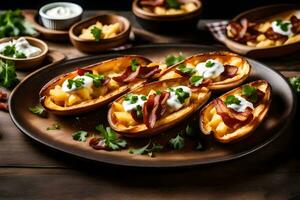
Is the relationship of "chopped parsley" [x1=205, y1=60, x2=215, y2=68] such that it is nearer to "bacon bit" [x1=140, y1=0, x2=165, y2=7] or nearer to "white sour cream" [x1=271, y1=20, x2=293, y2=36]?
"white sour cream" [x1=271, y1=20, x2=293, y2=36]

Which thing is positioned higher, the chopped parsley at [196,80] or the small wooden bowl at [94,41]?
the chopped parsley at [196,80]

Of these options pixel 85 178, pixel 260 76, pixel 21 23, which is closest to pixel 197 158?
pixel 85 178

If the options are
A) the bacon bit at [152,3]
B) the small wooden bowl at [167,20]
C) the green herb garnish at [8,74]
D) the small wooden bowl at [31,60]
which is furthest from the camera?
the bacon bit at [152,3]

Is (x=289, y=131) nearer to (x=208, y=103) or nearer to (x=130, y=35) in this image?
(x=208, y=103)

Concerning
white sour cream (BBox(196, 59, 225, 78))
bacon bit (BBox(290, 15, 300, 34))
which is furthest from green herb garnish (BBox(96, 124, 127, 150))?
bacon bit (BBox(290, 15, 300, 34))

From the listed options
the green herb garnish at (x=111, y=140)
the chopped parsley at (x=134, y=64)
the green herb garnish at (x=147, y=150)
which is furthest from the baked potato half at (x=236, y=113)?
the chopped parsley at (x=134, y=64)

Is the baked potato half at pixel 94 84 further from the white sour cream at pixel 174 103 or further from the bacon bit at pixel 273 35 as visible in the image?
the bacon bit at pixel 273 35
